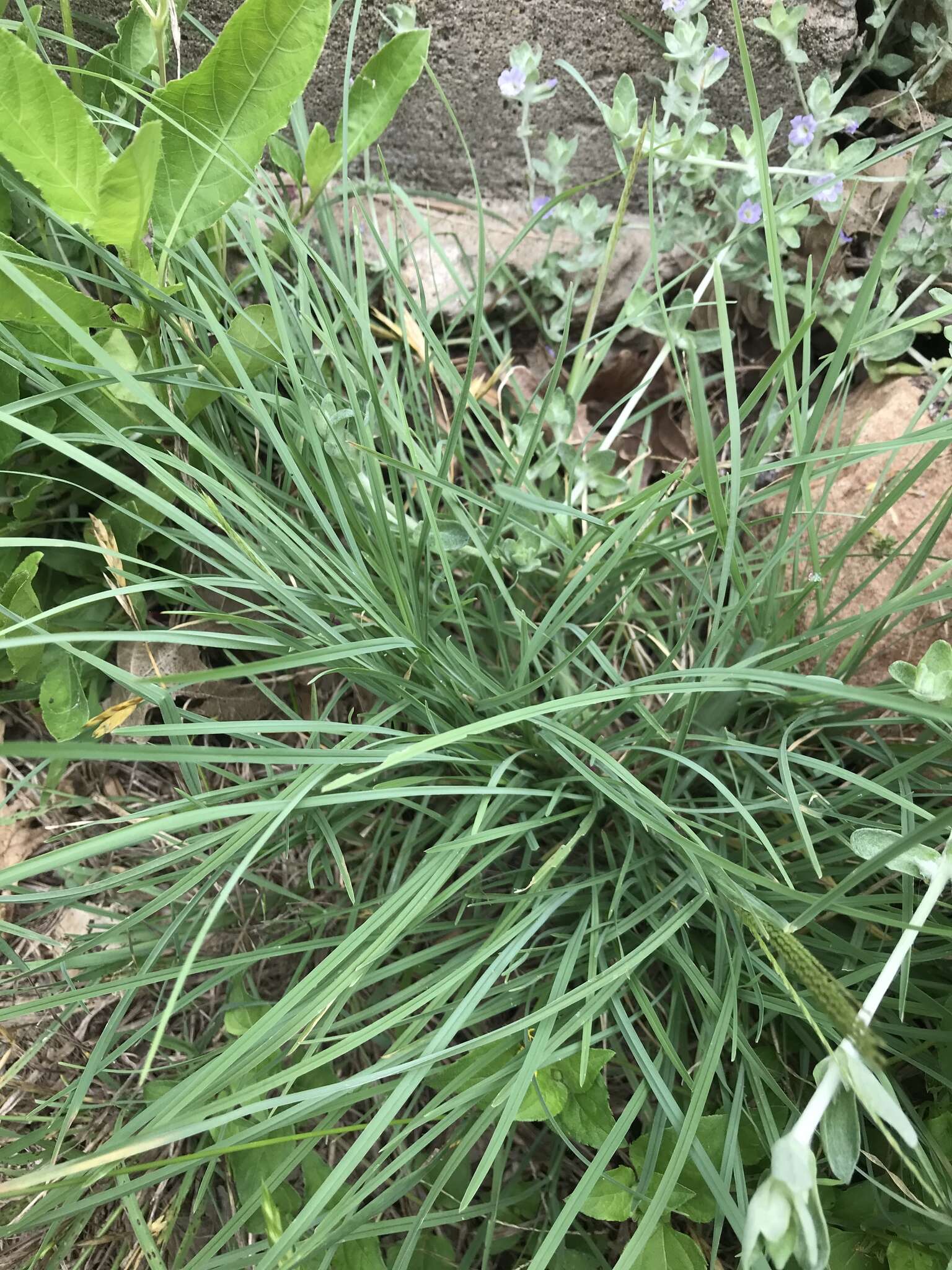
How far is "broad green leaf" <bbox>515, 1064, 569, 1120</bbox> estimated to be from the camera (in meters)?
0.73

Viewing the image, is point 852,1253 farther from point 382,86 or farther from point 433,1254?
point 382,86

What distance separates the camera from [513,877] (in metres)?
0.92

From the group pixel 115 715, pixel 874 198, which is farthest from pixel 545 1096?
pixel 874 198

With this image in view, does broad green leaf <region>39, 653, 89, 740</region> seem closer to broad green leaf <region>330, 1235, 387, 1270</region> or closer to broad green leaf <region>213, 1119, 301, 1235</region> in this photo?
broad green leaf <region>213, 1119, 301, 1235</region>

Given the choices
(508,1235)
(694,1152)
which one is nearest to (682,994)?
(694,1152)

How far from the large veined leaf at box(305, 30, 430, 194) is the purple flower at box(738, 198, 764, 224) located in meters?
0.41

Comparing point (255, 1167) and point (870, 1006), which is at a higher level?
point (870, 1006)

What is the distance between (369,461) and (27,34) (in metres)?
0.54

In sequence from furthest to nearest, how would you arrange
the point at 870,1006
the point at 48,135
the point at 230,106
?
the point at 230,106, the point at 48,135, the point at 870,1006

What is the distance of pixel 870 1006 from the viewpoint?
526 millimetres

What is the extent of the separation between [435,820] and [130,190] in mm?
695

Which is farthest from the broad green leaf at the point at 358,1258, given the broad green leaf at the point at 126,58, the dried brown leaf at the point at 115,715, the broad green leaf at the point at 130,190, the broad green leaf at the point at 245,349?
the broad green leaf at the point at 126,58

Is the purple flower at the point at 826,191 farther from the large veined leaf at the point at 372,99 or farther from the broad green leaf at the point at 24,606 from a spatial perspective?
the broad green leaf at the point at 24,606

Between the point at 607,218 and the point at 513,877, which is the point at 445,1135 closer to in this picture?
the point at 513,877
